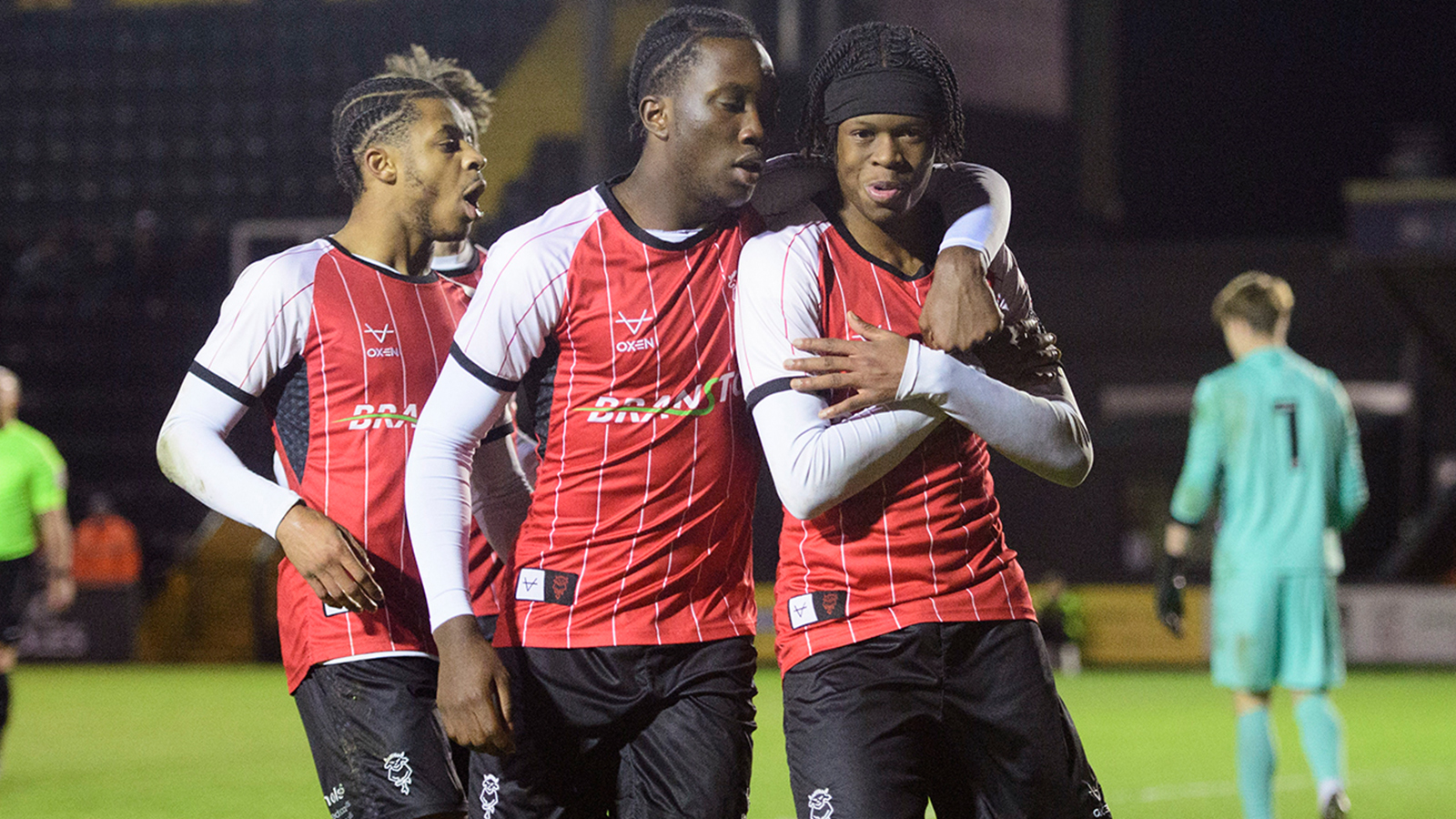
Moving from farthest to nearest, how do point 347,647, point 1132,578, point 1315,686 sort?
point 1132,578
point 1315,686
point 347,647

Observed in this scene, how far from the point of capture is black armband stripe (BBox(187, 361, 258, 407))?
145 inches

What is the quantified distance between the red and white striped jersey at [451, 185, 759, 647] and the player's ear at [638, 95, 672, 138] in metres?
0.19

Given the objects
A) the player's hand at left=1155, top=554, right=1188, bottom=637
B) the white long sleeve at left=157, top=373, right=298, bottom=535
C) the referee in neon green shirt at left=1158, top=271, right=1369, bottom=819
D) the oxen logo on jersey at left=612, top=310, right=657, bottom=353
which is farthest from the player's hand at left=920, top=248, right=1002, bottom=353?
the referee in neon green shirt at left=1158, top=271, right=1369, bottom=819

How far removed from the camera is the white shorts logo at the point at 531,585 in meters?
3.35

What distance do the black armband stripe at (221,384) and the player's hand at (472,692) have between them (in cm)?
86

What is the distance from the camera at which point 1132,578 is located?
16531 mm

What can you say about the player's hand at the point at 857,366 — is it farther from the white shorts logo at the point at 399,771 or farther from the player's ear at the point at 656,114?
the white shorts logo at the point at 399,771

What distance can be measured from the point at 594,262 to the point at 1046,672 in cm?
109

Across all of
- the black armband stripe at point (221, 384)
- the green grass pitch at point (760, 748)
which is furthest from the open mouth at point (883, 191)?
the green grass pitch at point (760, 748)

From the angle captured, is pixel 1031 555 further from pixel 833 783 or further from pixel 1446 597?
pixel 833 783

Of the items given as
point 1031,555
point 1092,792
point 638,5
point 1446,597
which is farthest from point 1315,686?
point 638,5

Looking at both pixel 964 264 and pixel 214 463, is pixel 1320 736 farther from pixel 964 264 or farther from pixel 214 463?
pixel 214 463

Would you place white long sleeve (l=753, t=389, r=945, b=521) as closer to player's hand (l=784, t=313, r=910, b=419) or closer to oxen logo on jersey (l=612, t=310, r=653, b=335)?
player's hand (l=784, t=313, r=910, b=419)

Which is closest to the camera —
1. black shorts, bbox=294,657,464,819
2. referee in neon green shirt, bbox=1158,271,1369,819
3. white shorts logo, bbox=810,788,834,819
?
white shorts logo, bbox=810,788,834,819
